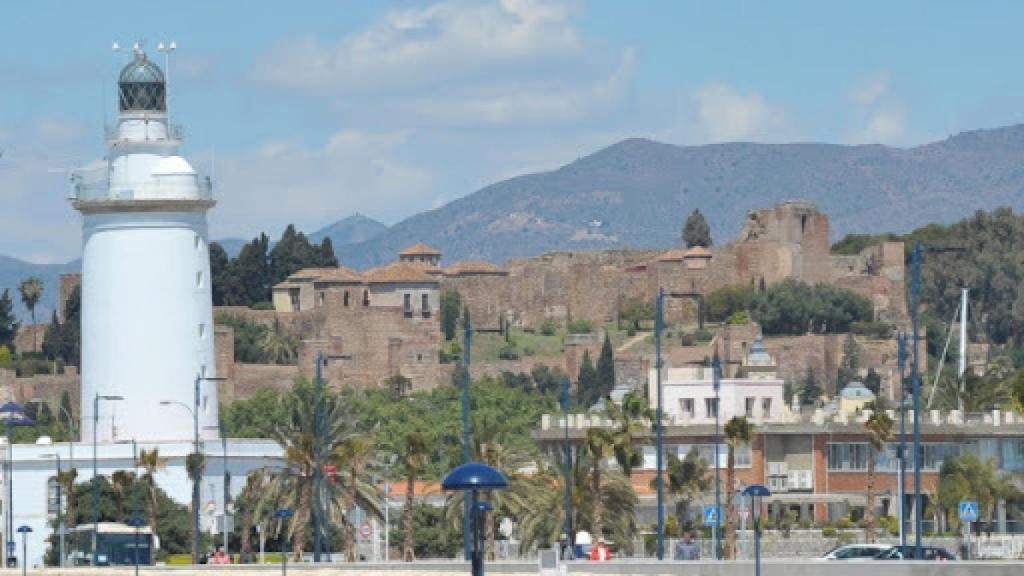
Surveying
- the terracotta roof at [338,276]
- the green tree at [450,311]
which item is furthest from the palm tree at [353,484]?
the green tree at [450,311]

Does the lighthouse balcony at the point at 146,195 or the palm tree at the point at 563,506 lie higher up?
the lighthouse balcony at the point at 146,195

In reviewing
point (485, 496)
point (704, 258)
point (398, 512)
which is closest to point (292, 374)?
point (704, 258)

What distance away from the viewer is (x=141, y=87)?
78438 mm

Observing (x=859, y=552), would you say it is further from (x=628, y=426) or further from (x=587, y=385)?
(x=587, y=385)

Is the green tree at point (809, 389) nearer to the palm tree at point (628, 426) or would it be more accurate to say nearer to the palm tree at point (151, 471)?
the palm tree at point (628, 426)

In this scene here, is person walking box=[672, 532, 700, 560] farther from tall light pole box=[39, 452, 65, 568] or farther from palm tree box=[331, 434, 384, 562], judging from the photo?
tall light pole box=[39, 452, 65, 568]

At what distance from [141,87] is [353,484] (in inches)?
463

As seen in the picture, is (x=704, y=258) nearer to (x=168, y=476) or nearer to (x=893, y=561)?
(x=168, y=476)

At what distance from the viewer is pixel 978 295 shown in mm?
179250

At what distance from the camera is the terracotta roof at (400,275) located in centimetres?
17050

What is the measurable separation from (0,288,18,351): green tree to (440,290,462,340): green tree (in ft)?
89.4

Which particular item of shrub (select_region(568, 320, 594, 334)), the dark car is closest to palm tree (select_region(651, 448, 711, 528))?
the dark car

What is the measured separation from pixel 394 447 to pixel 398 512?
72.5ft

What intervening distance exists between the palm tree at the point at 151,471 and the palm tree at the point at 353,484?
15.0 feet
